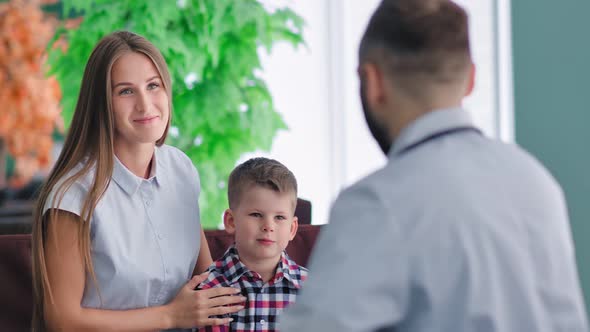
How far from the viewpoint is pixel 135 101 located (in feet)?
5.32

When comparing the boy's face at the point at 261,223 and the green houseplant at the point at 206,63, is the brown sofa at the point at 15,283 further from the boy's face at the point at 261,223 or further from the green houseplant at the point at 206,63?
the green houseplant at the point at 206,63

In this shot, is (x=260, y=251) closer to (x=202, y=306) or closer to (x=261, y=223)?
(x=261, y=223)

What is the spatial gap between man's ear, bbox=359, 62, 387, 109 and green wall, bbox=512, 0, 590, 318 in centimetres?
277

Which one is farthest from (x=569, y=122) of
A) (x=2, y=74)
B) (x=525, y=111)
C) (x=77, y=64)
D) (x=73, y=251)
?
(x=2, y=74)

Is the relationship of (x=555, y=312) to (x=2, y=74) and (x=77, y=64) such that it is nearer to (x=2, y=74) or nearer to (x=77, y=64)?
(x=77, y=64)

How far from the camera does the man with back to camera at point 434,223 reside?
83 cm

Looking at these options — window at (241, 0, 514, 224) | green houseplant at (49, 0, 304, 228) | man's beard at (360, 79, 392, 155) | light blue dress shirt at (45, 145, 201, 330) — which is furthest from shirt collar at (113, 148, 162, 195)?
window at (241, 0, 514, 224)

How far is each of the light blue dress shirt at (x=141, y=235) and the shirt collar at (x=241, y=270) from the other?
0.13m

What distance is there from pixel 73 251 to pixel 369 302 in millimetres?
854

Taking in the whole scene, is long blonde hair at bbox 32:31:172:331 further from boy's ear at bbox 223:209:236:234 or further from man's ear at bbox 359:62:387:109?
man's ear at bbox 359:62:387:109

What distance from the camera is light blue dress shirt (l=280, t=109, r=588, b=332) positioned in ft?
2.73

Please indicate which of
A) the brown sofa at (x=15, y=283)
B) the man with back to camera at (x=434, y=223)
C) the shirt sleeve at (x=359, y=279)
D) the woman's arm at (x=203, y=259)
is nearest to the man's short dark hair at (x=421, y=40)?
the man with back to camera at (x=434, y=223)

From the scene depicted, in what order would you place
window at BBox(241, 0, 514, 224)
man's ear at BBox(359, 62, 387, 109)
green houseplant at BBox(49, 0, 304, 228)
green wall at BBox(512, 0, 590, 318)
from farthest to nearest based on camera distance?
window at BBox(241, 0, 514, 224), green wall at BBox(512, 0, 590, 318), green houseplant at BBox(49, 0, 304, 228), man's ear at BBox(359, 62, 387, 109)

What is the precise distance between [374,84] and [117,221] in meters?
0.84
